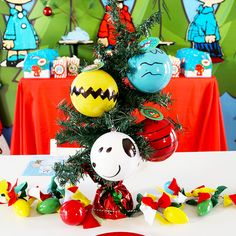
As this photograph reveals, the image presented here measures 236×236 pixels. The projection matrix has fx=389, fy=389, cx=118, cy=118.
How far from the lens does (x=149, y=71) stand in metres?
0.77

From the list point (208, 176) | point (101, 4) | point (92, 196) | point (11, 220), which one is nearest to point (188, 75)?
point (101, 4)

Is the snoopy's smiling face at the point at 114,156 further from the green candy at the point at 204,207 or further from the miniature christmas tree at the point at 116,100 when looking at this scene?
the green candy at the point at 204,207

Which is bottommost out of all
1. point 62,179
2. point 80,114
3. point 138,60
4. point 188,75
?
point 188,75

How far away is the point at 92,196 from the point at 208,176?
13.2 inches

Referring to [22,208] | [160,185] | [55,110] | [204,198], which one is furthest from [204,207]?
[55,110]

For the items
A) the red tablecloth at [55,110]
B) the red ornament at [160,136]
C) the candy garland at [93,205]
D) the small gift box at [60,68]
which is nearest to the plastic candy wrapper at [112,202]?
the candy garland at [93,205]

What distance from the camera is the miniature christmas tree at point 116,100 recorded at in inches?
29.9

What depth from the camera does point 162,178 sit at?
42.4 inches

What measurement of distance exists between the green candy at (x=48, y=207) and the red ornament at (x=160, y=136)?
0.25m

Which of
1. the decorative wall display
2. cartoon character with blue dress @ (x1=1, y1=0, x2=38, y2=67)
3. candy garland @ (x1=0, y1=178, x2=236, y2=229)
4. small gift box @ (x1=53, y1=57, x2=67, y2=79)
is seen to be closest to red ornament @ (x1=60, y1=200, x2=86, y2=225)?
candy garland @ (x1=0, y1=178, x2=236, y2=229)

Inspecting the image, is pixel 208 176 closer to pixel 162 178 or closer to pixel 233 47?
pixel 162 178

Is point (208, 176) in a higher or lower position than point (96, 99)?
lower

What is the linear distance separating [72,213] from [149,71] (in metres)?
0.34

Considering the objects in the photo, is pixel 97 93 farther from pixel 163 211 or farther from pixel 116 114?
pixel 163 211
